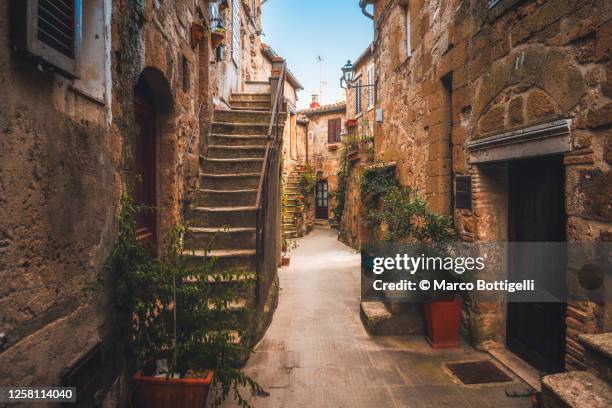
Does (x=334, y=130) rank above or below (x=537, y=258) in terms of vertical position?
above

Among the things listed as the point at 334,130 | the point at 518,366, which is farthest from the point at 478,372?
the point at 334,130

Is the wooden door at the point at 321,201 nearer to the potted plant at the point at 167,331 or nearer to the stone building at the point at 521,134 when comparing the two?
the stone building at the point at 521,134

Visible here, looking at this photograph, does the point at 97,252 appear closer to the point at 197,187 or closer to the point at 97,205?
the point at 97,205

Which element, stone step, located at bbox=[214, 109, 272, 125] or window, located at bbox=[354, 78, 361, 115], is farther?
window, located at bbox=[354, 78, 361, 115]

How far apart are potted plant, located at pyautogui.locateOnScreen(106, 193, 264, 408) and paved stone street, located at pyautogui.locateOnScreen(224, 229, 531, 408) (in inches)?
25.0

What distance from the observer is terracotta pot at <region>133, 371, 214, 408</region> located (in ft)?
8.64

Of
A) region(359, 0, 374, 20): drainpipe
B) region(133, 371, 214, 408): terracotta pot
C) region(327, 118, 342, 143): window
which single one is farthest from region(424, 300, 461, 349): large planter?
region(327, 118, 342, 143): window

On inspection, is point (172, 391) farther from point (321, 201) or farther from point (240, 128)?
point (321, 201)

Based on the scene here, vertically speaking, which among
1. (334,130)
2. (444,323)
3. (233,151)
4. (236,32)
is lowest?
(444,323)

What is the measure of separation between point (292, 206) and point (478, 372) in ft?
42.8

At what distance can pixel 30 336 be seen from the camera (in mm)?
1858

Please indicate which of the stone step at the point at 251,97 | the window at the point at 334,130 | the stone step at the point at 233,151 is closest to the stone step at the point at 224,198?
the stone step at the point at 233,151

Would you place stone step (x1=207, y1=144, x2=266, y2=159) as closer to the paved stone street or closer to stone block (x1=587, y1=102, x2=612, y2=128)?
the paved stone street

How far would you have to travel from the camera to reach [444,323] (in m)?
4.31
